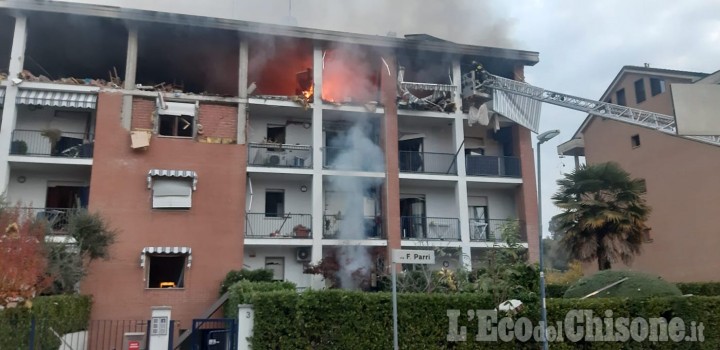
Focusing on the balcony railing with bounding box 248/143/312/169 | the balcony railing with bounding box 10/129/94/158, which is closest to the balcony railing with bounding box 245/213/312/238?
the balcony railing with bounding box 248/143/312/169

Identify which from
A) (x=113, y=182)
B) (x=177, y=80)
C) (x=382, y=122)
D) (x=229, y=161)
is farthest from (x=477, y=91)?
(x=113, y=182)

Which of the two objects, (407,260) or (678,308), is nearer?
(407,260)

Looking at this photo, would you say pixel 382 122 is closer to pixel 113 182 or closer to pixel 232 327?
pixel 113 182

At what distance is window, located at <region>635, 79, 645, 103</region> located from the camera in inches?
1148

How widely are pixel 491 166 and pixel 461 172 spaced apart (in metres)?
1.62

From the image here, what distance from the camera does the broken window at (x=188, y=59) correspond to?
2197cm

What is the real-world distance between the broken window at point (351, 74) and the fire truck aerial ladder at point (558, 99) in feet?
13.3

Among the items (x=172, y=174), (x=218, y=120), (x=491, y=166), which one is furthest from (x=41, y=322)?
(x=491, y=166)

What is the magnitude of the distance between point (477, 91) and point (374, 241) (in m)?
7.82

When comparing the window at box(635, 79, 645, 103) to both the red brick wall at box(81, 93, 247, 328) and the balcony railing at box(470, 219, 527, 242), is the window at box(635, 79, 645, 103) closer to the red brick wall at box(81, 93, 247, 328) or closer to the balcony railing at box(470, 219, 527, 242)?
the balcony railing at box(470, 219, 527, 242)

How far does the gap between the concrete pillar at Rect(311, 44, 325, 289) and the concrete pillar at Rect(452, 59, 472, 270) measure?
18.7 ft

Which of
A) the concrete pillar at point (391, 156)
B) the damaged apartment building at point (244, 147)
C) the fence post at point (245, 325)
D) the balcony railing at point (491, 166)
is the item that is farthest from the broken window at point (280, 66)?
the fence post at point (245, 325)

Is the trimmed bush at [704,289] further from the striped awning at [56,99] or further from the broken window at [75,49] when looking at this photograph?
the striped awning at [56,99]

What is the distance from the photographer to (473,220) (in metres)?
23.8
